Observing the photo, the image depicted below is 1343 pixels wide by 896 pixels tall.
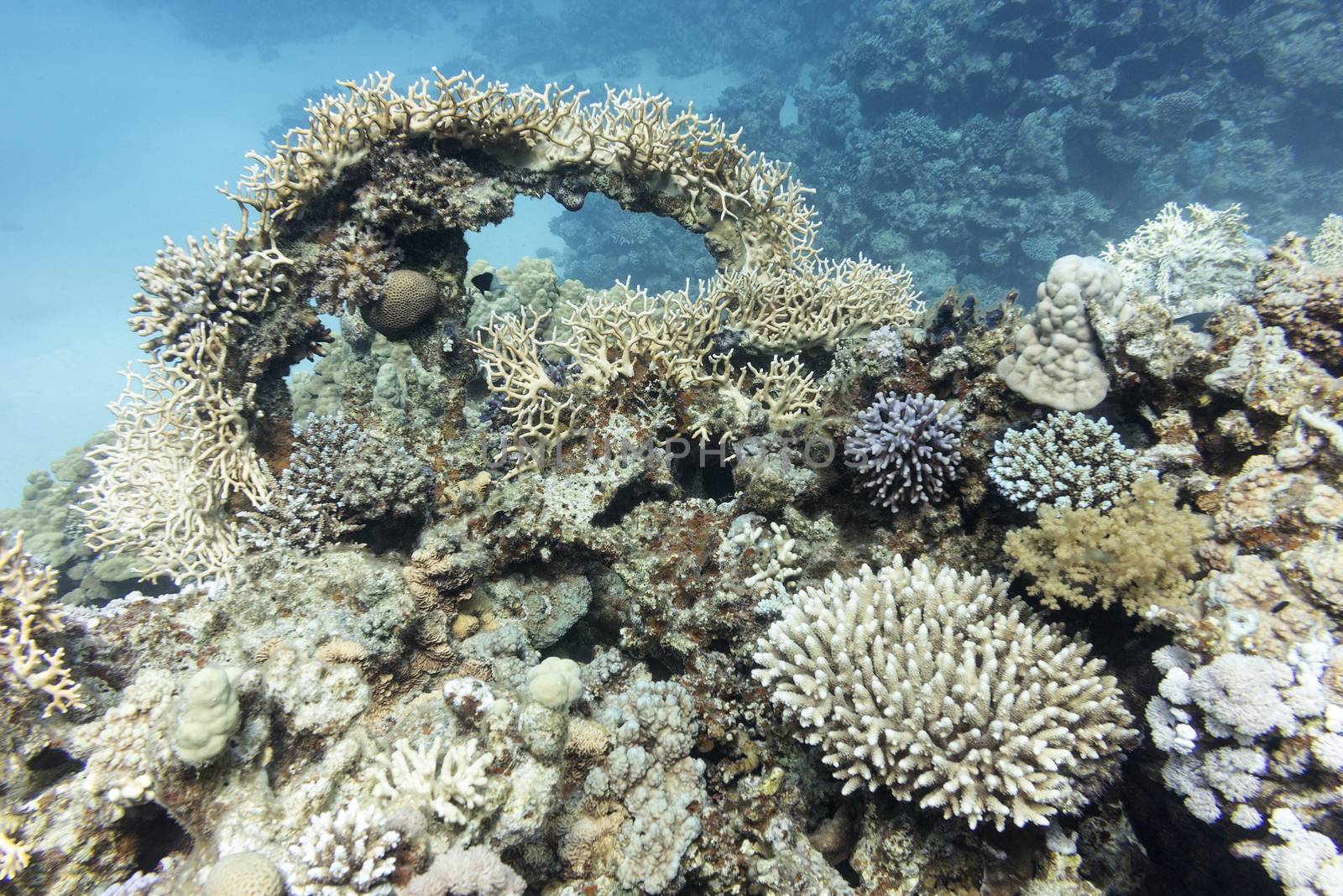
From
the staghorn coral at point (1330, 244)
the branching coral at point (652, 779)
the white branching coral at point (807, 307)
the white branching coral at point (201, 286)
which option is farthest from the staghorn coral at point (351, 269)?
the staghorn coral at point (1330, 244)

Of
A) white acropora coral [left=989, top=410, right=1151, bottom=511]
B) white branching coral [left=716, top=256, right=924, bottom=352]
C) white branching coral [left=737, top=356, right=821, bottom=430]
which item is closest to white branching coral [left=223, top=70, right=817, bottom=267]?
white branching coral [left=716, top=256, right=924, bottom=352]

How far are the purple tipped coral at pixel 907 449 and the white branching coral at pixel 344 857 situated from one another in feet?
11.3

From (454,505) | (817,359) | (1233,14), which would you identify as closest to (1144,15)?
(1233,14)

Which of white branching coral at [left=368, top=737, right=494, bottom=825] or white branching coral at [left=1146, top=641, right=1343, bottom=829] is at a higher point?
white branching coral at [left=1146, top=641, right=1343, bottom=829]

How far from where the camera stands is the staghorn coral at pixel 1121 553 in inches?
120

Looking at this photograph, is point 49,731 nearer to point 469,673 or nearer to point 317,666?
point 317,666

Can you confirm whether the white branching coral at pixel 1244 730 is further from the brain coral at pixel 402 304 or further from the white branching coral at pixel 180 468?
the white branching coral at pixel 180 468

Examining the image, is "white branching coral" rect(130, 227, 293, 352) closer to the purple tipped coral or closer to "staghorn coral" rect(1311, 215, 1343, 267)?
the purple tipped coral

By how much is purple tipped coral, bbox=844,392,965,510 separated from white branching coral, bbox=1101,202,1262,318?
6947mm

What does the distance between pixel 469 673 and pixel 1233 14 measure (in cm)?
3241

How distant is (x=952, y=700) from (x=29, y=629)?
5258mm

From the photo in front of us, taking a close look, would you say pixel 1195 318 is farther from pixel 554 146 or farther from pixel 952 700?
pixel 554 146

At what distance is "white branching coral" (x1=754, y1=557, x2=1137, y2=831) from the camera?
106 inches

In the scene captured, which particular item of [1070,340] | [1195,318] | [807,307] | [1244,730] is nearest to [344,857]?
[1244,730]
